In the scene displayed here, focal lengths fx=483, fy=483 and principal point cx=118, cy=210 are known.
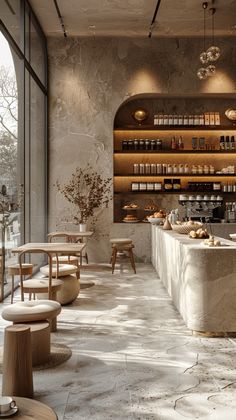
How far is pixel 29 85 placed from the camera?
8086 mm

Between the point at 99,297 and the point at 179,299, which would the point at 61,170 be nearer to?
the point at 99,297

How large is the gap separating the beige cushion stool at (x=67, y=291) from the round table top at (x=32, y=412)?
3614 mm

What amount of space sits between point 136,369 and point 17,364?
3.37ft

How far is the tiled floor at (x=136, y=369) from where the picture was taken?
9.65ft

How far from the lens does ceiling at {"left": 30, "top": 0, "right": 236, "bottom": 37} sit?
323 inches

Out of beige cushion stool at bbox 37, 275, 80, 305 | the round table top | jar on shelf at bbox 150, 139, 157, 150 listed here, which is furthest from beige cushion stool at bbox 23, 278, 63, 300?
jar on shelf at bbox 150, 139, 157, 150

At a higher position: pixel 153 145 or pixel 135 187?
pixel 153 145

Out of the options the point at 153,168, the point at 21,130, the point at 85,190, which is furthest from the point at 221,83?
the point at 21,130

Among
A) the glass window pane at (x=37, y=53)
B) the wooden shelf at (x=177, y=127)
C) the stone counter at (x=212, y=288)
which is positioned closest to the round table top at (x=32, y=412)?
the stone counter at (x=212, y=288)

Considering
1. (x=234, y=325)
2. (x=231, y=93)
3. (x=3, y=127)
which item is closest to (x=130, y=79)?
(x=231, y=93)

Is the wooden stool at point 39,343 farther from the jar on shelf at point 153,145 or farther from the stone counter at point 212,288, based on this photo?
the jar on shelf at point 153,145

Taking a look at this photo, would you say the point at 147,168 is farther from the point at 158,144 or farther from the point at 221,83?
the point at 221,83

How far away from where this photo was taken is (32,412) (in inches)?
79.0

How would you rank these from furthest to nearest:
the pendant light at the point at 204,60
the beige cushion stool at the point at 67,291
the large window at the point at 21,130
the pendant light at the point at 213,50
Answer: the pendant light at the point at 204,60 < the large window at the point at 21,130 < the pendant light at the point at 213,50 < the beige cushion stool at the point at 67,291
